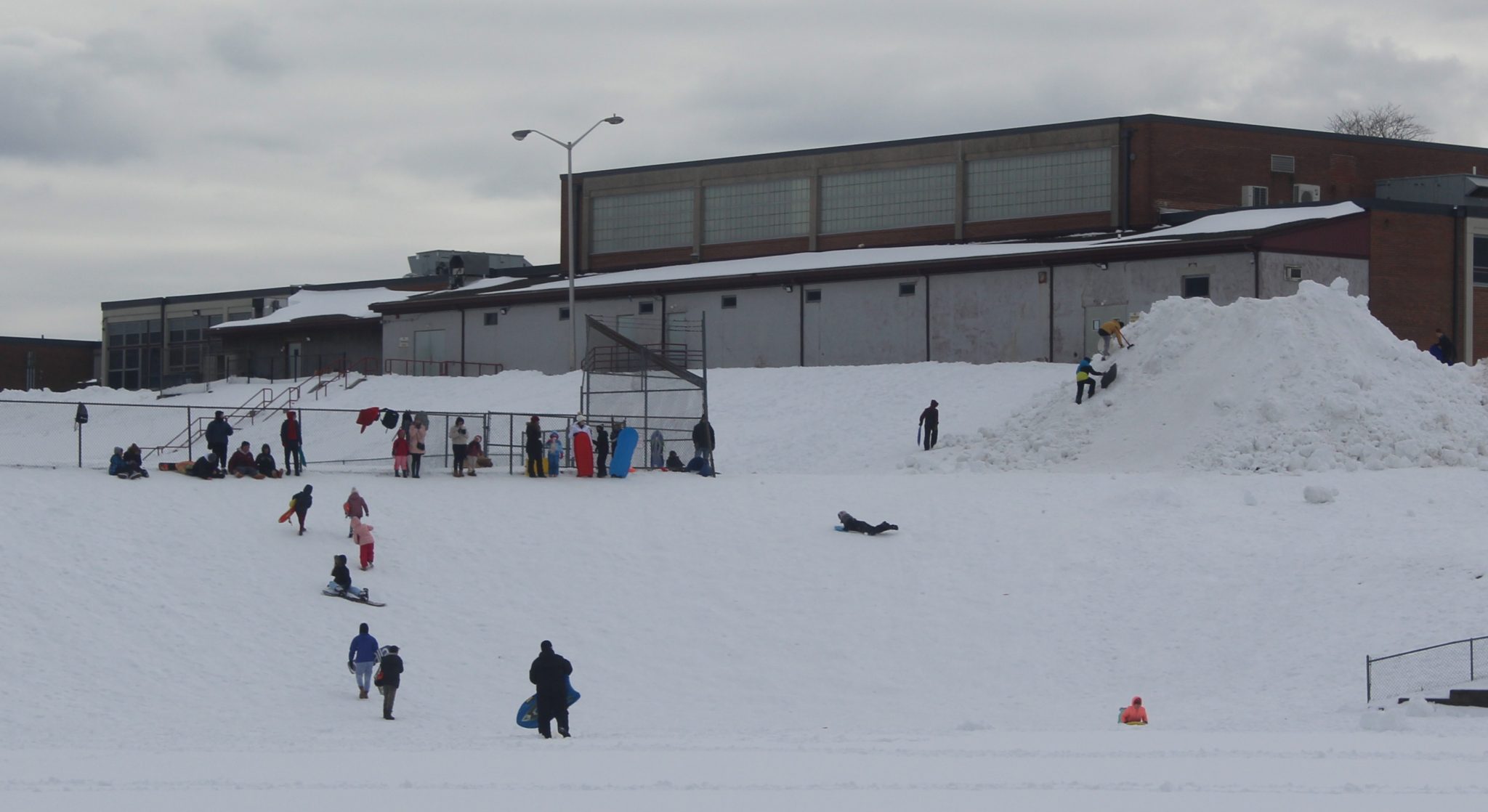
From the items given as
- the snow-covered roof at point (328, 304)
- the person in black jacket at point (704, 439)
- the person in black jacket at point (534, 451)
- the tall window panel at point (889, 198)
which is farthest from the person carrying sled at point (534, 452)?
the snow-covered roof at point (328, 304)

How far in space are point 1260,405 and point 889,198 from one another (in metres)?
28.4

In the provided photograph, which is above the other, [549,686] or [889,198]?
[889,198]

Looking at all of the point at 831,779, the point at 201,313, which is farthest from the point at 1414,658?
the point at 201,313

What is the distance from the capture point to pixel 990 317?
51.2 metres

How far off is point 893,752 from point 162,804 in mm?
7107

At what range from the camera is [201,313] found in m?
89.6

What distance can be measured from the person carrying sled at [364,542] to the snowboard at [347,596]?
1325 mm

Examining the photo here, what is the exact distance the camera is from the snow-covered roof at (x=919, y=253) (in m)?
50.7

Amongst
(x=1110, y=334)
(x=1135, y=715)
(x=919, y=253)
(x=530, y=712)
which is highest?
(x=919, y=253)

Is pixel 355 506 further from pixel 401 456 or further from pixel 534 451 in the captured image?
pixel 534 451

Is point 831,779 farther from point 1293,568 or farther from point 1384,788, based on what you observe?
point 1293,568

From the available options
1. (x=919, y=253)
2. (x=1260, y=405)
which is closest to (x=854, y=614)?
(x=1260, y=405)

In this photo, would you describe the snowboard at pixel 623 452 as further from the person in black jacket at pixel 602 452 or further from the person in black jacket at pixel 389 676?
the person in black jacket at pixel 389 676

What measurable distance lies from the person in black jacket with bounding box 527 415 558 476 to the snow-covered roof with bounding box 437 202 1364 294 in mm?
19643
